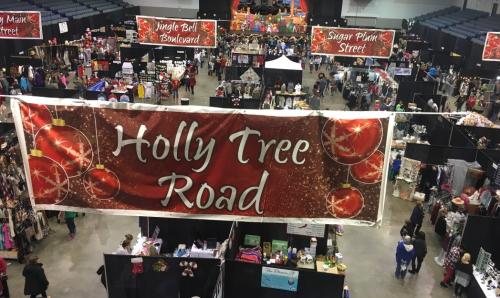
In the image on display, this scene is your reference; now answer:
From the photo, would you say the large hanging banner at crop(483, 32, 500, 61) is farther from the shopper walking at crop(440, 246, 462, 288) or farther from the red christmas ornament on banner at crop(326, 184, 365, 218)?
the red christmas ornament on banner at crop(326, 184, 365, 218)

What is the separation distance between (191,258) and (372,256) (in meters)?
4.79

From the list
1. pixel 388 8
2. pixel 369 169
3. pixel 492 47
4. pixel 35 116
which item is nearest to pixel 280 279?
pixel 369 169

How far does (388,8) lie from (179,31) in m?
A: 31.3

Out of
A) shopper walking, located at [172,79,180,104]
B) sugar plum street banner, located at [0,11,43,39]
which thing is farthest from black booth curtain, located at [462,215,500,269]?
shopper walking, located at [172,79,180,104]

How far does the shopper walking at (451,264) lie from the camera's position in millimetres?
8625

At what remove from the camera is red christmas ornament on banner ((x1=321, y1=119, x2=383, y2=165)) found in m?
3.01

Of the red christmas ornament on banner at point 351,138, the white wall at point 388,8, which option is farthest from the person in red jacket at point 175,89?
the white wall at point 388,8

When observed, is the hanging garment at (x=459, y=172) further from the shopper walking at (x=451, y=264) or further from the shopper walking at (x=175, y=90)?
the shopper walking at (x=175, y=90)

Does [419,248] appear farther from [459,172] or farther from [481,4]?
[481,4]

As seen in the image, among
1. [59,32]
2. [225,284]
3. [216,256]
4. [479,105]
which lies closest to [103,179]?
[216,256]

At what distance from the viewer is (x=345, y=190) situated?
307cm

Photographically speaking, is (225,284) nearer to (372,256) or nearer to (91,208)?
(372,256)

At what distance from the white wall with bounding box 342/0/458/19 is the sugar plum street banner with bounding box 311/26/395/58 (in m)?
27.9

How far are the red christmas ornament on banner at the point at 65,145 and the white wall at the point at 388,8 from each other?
128 ft
